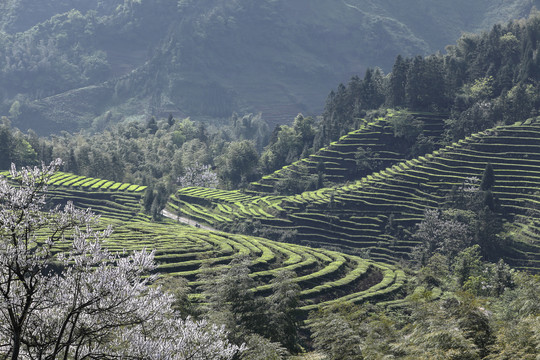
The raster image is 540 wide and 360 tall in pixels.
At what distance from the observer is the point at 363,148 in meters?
127

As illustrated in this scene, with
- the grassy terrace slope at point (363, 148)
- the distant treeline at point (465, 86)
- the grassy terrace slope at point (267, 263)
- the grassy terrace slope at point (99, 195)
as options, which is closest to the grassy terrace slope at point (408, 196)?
the grassy terrace slope at point (363, 148)

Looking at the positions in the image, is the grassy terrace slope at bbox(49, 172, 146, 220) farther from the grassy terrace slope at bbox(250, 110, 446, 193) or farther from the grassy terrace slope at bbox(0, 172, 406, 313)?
the grassy terrace slope at bbox(0, 172, 406, 313)

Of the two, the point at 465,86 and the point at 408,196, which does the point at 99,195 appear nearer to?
the point at 408,196

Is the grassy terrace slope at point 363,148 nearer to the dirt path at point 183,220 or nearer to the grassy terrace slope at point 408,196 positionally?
the grassy terrace slope at point 408,196

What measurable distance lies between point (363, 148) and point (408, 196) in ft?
79.2

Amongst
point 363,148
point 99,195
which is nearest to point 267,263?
point 363,148

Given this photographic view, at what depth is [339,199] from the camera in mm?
107062

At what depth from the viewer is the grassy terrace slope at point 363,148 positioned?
12425cm

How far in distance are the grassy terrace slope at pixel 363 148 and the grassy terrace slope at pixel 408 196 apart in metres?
7.97

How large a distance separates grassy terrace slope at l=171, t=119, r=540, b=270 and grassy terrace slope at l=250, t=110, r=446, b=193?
7.97 metres

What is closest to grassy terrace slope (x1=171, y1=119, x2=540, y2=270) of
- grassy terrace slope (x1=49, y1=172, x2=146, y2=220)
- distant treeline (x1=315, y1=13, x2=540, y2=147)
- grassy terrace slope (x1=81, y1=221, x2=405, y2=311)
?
distant treeline (x1=315, y1=13, x2=540, y2=147)

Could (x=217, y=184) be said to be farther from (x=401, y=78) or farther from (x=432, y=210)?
(x=432, y=210)

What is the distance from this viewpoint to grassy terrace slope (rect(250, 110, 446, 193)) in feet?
408

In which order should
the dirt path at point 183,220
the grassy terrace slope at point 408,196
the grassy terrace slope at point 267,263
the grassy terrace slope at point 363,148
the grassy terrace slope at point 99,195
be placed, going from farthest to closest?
the grassy terrace slope at point 363,148, the grassy terrace slope at point 99,195, the dirt path at point 183,220, the grassy terrace slope at point 408,196, the grassy terrace slope at point 267,263
